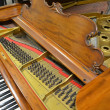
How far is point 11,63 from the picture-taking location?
5.48 ft

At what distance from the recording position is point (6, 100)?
147 centimetres

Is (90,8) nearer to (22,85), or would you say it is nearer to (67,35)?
(67,35)

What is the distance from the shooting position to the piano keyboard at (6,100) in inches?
55.5

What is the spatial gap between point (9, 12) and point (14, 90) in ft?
4.69

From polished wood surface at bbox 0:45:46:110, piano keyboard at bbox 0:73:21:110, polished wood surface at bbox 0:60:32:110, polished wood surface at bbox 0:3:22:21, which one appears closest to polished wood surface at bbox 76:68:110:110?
polished wood surface at bbox 0:45:46:110

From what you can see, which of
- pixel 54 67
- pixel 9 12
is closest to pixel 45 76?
pixel 54 67

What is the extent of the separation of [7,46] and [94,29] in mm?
1209

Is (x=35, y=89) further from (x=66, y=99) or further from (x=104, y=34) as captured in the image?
(x=104, y=34)

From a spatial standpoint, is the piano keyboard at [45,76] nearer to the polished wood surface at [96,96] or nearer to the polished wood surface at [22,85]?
the polished wood surface at [22,85]

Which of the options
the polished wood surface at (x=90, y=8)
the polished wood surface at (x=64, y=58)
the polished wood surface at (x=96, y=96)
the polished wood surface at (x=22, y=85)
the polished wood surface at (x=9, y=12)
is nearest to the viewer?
the polished wood surface at (x=96, y=96)

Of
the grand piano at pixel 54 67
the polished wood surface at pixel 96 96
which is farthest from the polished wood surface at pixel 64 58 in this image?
the polished wood surface at pixel 96 96

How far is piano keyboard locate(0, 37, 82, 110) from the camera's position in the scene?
1.30 metres

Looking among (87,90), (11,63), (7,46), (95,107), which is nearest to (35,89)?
(11,63)

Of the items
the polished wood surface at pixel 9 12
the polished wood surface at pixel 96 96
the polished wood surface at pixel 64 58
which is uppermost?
the polished wood surface at pixel 9 12
